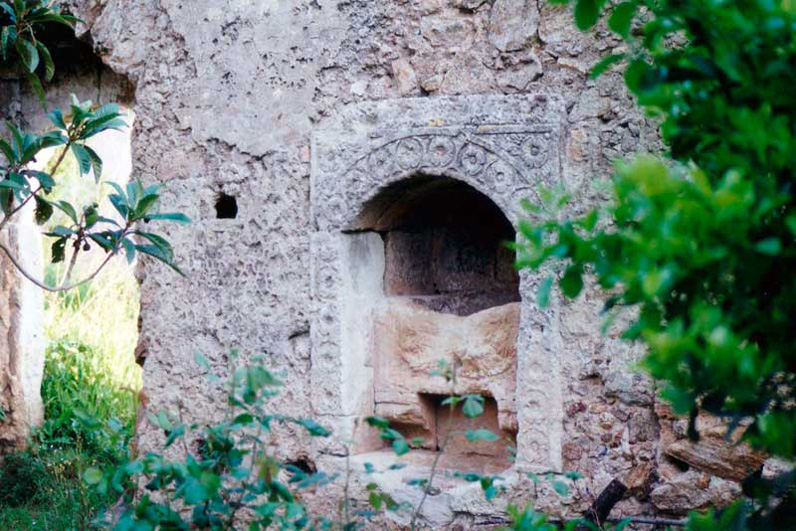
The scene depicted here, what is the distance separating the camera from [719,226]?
1340 millimetres

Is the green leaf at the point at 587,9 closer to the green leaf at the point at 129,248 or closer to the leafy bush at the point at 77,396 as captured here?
the green leaf at the point at 129,248

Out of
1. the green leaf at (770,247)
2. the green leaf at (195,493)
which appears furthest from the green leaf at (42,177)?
the green leaf at (770,247)

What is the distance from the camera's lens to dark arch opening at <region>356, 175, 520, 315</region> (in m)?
4.52

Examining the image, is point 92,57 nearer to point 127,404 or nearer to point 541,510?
point 127,404

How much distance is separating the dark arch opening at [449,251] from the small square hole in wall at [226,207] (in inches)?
27.1

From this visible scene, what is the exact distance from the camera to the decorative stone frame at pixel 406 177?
12.5ft

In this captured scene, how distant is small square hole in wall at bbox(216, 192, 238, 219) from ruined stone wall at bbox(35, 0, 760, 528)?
39 mm

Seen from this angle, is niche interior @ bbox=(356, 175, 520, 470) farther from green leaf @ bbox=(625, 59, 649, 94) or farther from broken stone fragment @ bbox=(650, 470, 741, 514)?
green leaf @ bbox=(625, 59, 649, 94)

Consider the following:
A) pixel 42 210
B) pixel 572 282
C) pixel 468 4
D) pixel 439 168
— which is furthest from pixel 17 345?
pixel 572 282

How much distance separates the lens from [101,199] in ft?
35.0

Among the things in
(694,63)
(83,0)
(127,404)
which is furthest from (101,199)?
(694,63)

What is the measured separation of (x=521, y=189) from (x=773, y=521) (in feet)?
7.21

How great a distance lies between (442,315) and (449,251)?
477 millimetres

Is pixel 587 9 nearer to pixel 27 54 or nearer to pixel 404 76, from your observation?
pixel 404 76
